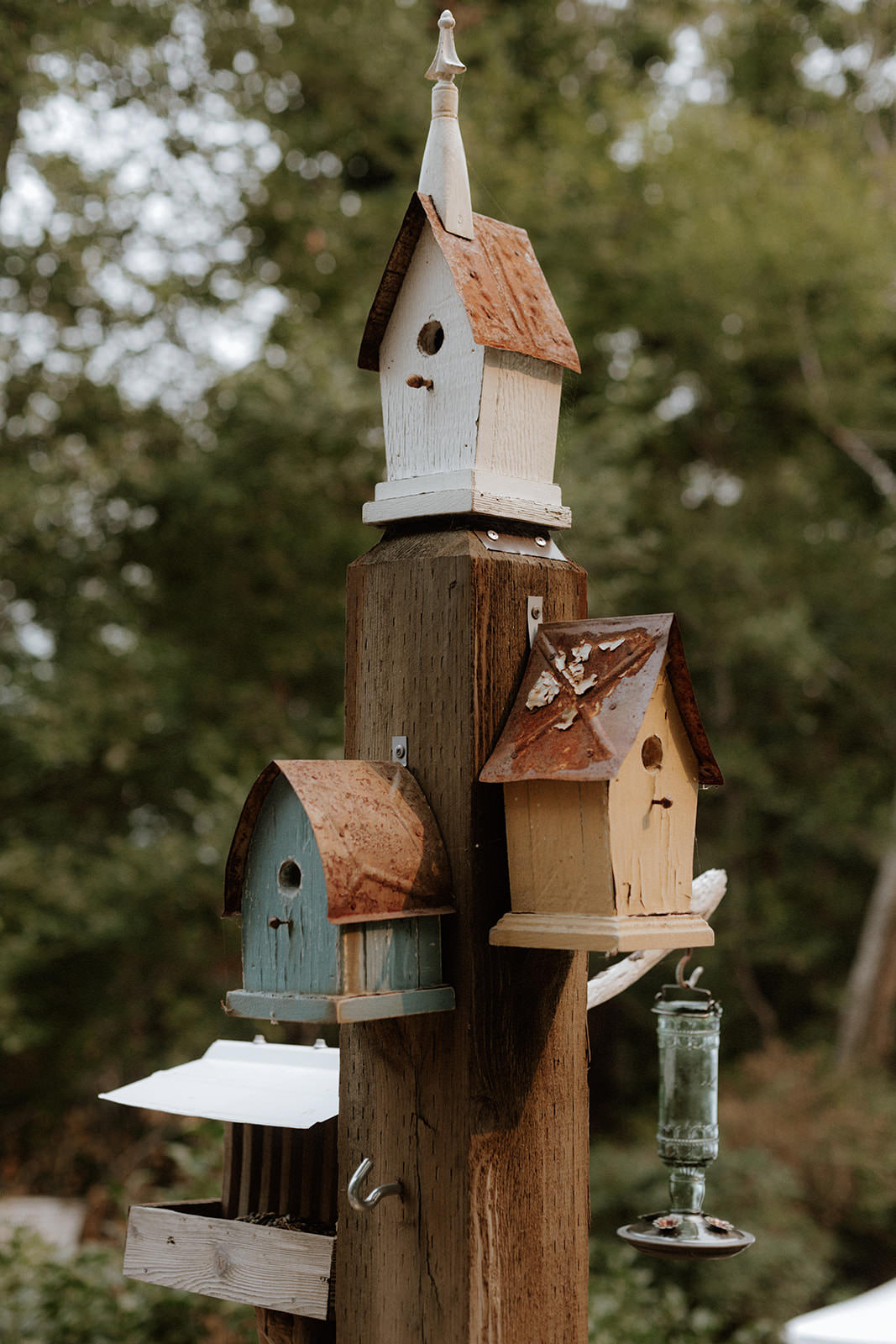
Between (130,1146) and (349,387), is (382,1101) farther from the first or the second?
(130,1146)

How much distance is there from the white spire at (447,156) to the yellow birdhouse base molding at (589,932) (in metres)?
1.02

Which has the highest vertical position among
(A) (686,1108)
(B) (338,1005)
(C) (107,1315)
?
(B) (338,1005)

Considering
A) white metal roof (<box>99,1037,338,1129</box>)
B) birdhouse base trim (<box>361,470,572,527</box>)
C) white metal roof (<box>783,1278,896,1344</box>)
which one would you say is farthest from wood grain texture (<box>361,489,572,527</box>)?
white metal roof (<box>783,1278,896,1344</box>)

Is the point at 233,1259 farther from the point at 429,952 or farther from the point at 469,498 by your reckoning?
the point at 469,498

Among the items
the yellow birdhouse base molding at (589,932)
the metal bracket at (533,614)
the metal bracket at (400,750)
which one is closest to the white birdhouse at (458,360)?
the metal bracket at (533,614)

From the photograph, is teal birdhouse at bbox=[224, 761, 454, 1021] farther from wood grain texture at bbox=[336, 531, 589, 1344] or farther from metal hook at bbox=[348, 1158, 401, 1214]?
metal hook at bbox=[348, 1158, 401, 1214]

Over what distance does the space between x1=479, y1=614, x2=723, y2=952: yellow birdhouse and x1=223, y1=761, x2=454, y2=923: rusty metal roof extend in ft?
0.37

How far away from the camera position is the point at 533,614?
1.90m

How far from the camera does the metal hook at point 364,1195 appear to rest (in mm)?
1757

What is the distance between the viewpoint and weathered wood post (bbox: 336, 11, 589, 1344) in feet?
5.74

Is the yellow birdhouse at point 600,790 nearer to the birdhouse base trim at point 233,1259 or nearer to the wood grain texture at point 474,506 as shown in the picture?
the wood grain texture at point 474,506

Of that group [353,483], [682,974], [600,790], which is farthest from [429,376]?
[353,483]

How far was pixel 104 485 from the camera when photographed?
8.29 meters

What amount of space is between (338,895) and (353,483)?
6976 millimetres
